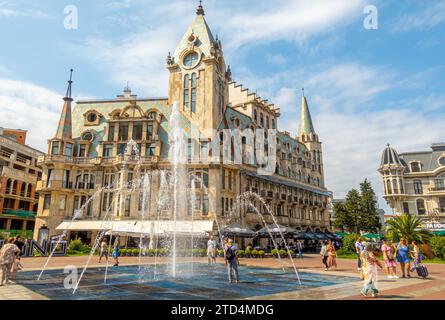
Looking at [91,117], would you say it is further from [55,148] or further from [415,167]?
[415,167]

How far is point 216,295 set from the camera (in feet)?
33.8

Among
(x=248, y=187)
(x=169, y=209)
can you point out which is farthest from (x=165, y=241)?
(x=248, y=187)

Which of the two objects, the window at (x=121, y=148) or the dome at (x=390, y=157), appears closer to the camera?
the window at (x=121, y=148)

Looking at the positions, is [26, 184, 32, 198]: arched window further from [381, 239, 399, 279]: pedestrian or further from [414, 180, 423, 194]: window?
[414, 180, 423, 194]: window

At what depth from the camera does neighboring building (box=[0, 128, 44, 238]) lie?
54062 millimetres

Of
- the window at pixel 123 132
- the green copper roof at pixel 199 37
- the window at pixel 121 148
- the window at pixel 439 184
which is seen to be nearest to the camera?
the window at pixel 121 148

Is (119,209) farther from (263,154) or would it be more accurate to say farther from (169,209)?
(263,154)

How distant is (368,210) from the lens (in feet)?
186

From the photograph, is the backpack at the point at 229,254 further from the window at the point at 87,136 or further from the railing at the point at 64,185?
the window at the point at 87,136

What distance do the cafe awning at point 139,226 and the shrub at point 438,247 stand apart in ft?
67.4

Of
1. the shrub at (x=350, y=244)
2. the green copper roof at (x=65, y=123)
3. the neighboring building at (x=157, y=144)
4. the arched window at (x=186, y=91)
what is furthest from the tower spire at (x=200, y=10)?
the shrub at (x=350, y=244)

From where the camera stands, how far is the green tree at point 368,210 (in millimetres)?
55219

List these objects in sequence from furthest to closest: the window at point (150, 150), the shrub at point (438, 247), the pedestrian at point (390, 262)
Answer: the window at point (150, 150) < the shrub at point (438, 247) < the pedestrian at point (390, 262)
